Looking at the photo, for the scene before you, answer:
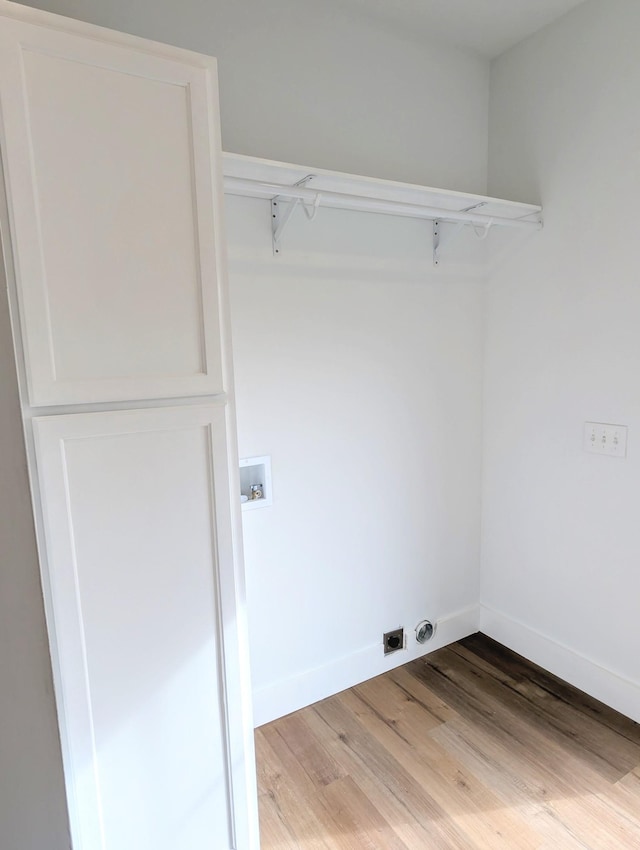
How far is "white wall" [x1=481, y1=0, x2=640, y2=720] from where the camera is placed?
6.09 feet

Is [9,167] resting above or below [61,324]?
above

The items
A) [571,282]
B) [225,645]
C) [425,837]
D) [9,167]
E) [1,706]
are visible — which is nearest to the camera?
[9,167]

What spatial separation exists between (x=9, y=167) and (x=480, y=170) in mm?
1940

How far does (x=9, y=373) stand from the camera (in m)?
0.98

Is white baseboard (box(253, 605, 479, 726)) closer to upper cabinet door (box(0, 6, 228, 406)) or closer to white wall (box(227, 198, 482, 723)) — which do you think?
white wall (box(227, 198, 482, 723))

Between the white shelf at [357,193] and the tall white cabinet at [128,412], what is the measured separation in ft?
1.13

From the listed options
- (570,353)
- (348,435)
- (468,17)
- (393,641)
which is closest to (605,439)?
(570,353)

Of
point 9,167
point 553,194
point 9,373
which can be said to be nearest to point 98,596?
point 9,373

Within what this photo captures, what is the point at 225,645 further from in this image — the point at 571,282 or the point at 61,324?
the point at 571,282

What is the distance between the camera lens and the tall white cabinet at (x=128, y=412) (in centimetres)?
Result: 98

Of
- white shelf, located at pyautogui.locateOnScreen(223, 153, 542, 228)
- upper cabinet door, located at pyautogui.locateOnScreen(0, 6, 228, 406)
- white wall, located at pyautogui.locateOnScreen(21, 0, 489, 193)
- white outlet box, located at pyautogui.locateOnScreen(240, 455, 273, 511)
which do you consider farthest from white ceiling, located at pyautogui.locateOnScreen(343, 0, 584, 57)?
white outlet box, located at pyautogui.locateOnScreen(240, 455, 273, 511)

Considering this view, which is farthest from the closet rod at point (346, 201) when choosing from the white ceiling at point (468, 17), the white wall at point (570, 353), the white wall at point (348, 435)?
the white ceiling at point (468, 17)

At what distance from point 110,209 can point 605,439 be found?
182cm

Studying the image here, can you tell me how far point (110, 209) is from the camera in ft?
3.41
